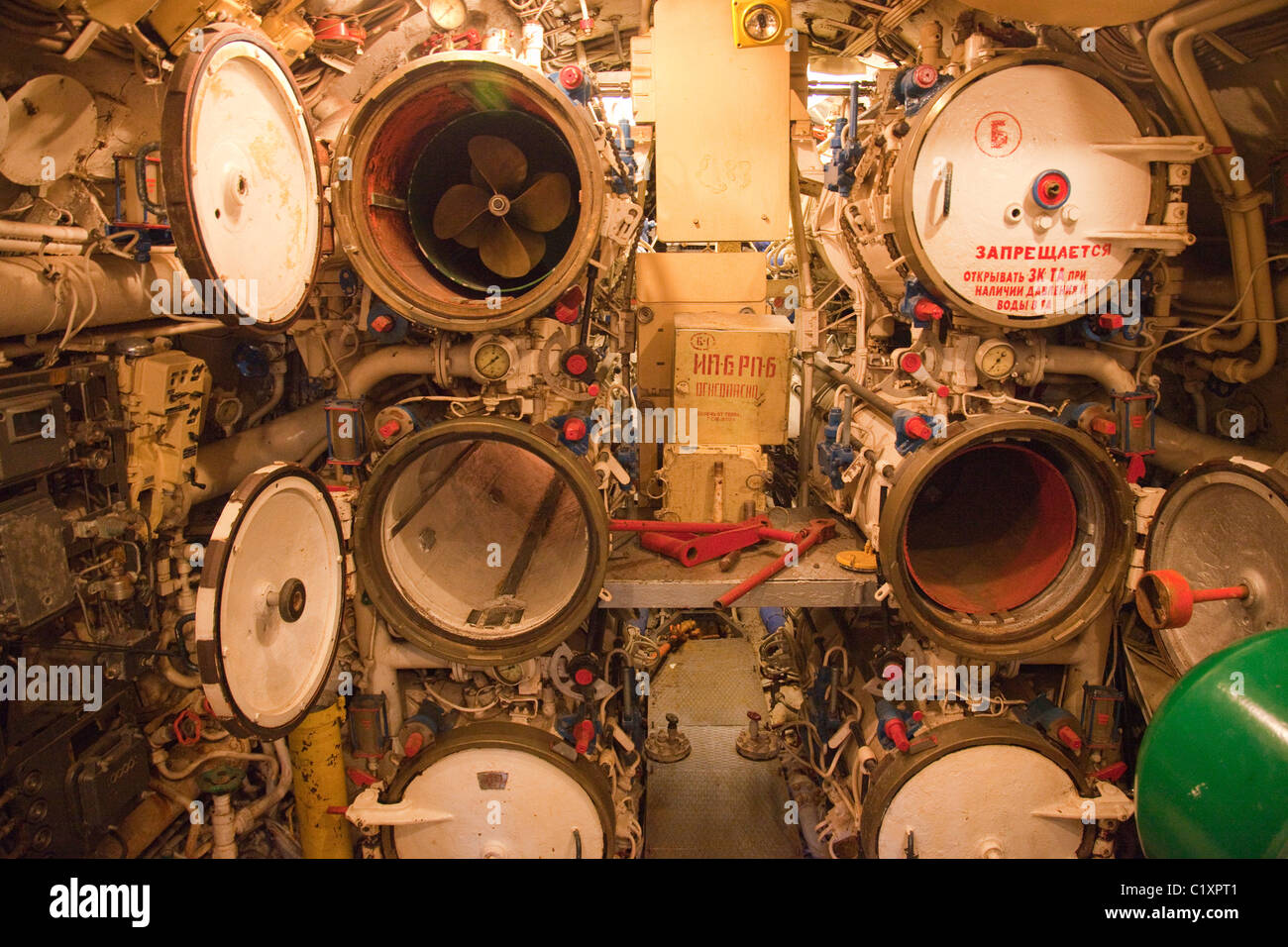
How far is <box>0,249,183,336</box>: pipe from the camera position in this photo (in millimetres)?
2555

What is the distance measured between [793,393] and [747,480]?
2765 millimetres

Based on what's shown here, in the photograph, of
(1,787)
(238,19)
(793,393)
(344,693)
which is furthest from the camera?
(793,393)

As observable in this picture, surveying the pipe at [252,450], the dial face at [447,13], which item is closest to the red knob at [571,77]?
the dial face at [447,13]

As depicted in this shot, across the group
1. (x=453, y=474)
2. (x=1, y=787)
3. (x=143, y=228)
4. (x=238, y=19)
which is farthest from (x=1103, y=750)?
(x=238, y=19)

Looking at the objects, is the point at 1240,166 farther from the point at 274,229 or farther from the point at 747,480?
the point at 274,229

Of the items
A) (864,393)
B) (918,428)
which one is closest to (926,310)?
(918,428)

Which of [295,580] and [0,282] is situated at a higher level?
[0,282]

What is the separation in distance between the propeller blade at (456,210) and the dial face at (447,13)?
1084mm

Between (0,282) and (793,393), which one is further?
(793,393)

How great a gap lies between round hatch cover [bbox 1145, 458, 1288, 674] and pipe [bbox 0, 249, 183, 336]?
407 centimetres

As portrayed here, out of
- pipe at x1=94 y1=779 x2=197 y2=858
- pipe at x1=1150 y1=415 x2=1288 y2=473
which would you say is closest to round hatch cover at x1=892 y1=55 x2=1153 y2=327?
pipe at x1=1150 y1=415 x2=1288 y2=473

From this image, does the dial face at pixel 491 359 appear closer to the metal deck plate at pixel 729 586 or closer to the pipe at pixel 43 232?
the metal deck plate at pixel 729 586

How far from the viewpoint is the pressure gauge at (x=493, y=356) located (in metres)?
3.29

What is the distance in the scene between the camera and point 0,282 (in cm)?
249
